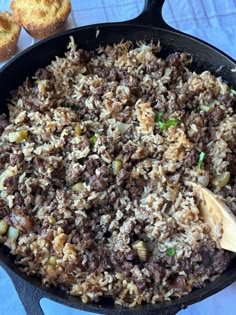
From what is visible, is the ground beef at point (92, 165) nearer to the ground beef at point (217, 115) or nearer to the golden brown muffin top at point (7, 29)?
the ground beef at point (217, 115)

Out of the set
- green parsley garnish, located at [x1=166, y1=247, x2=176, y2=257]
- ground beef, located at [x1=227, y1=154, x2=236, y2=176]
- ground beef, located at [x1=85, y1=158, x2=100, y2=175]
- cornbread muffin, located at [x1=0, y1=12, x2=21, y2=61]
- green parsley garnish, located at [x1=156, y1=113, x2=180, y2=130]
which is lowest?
green parsley garnish, located at [x1=166, y1=247, x2=176, y2=257]

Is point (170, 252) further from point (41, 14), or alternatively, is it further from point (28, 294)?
point (41, 14)

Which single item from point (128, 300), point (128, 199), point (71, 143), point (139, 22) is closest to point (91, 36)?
point (139, 22)

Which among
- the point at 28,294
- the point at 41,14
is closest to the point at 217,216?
the point at 28,294

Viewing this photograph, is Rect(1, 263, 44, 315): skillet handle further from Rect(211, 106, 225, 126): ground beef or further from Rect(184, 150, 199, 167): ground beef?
Rect(211, 106, 225, 126): ground beef

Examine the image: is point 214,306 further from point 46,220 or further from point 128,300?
point 46,220

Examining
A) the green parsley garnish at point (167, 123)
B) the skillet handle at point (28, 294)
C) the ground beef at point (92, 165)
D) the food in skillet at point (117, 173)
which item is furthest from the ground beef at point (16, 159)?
the green parsley garnish at point (167, 123)

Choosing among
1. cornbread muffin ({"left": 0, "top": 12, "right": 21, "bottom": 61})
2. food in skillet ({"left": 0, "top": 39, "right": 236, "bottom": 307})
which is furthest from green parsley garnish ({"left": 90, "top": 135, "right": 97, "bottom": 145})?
cornbread muffin ({"left": 0, "top": 12, "right": 21, "bottom": 61})
